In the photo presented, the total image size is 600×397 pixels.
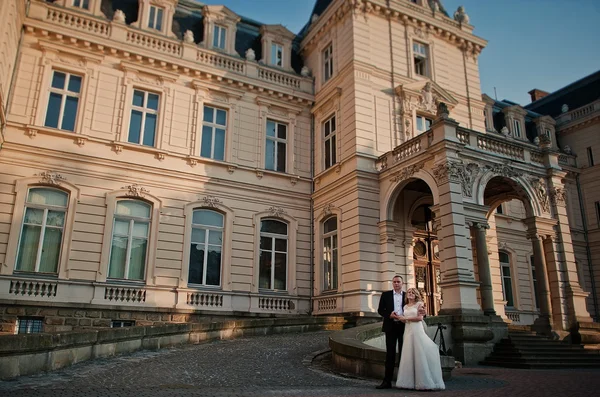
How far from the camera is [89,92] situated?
18.0 meters

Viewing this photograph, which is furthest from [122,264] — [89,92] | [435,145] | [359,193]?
[435,145]

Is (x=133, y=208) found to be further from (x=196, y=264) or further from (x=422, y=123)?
(x=422, y=123)

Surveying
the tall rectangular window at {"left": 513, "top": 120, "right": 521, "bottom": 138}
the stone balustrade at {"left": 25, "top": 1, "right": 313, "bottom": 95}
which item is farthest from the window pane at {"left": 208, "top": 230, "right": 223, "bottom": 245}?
the tall rectangular window at {"left": 513, "top": 120, "right": 521, "bottom": 138}

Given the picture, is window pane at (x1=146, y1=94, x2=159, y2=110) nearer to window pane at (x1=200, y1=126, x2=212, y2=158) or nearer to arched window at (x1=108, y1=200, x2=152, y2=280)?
window pane at (x1=200, y1=126, x2=212, y2=158)

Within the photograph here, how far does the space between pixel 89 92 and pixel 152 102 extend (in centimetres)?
230

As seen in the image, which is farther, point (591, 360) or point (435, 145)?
point (435, 145)

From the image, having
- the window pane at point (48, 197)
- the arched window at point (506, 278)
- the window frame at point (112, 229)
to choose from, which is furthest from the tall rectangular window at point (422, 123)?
the window pane at point (48, 197)

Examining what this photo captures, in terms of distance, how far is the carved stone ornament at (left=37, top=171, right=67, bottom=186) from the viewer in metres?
16.5

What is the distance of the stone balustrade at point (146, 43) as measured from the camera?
1792cm

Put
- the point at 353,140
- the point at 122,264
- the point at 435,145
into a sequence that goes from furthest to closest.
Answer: the point at 353,140 < the point at 122,264 < the point at 435,145

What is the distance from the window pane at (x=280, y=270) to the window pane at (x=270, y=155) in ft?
12.2

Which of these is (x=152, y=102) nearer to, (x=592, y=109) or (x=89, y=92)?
(x=89, y=92)

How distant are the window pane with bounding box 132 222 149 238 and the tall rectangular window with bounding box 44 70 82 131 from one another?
159 inches

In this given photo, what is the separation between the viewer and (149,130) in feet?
62.4
